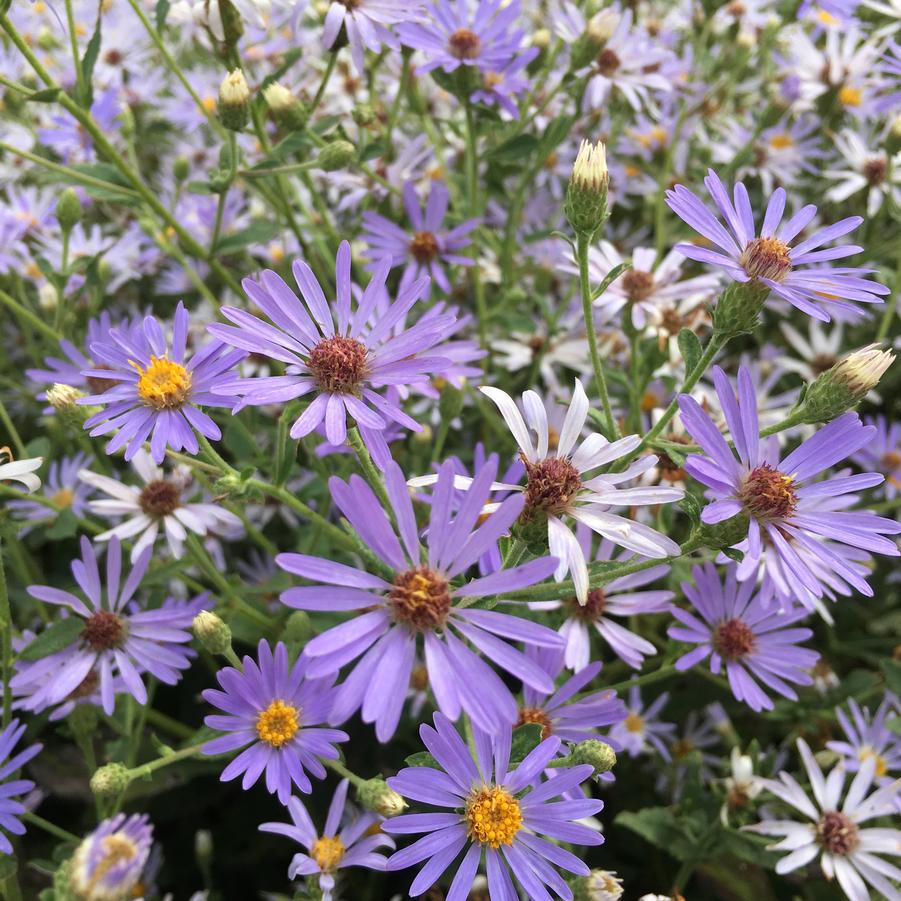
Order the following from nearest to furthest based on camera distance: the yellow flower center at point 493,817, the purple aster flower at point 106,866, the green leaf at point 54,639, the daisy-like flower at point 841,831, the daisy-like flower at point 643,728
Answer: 1. the purple aster flower at point 106,866
2. the yellow flower center at point 493,817
3. the green leaf at point 54,639
4. the daisy-like flower at point 841,831
5. the daisy-like flower at point 643,728

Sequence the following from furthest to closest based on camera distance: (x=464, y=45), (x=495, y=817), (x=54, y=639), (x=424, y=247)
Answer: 1. (x=424, y=247)
2. (x=464, y=45)
3. (x=54, y=639)
4. (x=495, y=817)

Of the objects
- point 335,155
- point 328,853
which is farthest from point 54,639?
point 335,155

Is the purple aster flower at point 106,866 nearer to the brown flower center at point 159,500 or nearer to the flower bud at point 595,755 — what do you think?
the flower bud at point 595,755

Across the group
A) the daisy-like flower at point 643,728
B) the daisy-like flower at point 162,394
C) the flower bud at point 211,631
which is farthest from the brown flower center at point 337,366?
the daisy-like flower at point 643,728

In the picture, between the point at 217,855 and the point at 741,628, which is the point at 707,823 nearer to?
the point at 741,628

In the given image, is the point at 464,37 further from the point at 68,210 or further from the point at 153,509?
the point at 153,509
